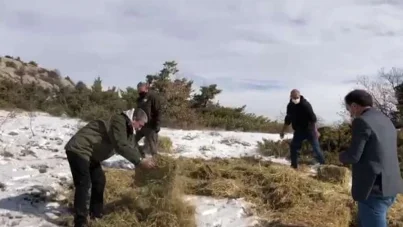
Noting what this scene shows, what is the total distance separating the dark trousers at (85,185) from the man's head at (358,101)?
9.62 ft

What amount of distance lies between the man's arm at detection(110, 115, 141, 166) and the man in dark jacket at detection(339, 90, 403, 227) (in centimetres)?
230

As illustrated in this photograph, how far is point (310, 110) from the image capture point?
10523 millimetres

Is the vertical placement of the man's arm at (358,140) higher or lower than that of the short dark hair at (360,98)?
lower

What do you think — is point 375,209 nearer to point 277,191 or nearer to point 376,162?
point 376,162

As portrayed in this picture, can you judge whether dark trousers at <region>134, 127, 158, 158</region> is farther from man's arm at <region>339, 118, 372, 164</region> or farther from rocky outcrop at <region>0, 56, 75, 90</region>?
rocky outcrop at <region>0, 56, 75, 90</region>

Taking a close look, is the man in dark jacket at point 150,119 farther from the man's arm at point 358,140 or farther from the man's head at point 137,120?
the man's arm at point 358,140

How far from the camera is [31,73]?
31.2 metres

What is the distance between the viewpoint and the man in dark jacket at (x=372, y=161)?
5.21 meters

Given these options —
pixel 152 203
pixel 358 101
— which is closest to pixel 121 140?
pixel 152 203

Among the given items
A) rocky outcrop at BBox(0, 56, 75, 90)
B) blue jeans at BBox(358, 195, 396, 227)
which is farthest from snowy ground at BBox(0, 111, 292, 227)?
rocky outcrop at BBox(0, 56, 75, 90)

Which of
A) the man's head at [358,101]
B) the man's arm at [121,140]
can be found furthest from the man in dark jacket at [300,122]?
the man's head at [358,101]

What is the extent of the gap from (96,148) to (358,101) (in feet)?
9.54

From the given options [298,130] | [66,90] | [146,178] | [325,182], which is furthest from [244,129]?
[146,178]

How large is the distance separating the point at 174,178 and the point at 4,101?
1329 centimetres
